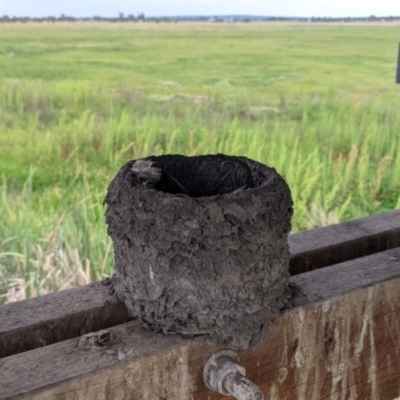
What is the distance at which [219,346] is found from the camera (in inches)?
22.1

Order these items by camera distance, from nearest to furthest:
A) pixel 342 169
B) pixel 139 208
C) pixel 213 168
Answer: pixel 139 208 → pixel 213 168 → pixel 342 169

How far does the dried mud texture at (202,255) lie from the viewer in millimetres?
520

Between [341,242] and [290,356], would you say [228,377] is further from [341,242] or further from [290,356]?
[341,242]

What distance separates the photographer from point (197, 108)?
195cm

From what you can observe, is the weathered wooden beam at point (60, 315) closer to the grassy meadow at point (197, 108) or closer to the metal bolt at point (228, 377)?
the metal bolt at point (228, 377)

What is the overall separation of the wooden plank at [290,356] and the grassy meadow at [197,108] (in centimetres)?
96

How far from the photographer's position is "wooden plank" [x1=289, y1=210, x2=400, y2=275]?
72cm

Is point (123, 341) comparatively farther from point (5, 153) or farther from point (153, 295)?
point (5, 153)

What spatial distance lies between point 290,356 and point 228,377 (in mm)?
99

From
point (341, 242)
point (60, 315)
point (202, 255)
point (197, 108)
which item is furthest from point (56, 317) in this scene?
point (197, 108)

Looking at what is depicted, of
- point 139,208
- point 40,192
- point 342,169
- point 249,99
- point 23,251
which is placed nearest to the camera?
point 139,208

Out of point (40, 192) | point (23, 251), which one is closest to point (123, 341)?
point (23, 251)

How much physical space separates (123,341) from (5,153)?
1291 millimetres

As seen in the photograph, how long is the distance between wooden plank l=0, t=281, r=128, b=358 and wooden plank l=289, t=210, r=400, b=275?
0.72ft
